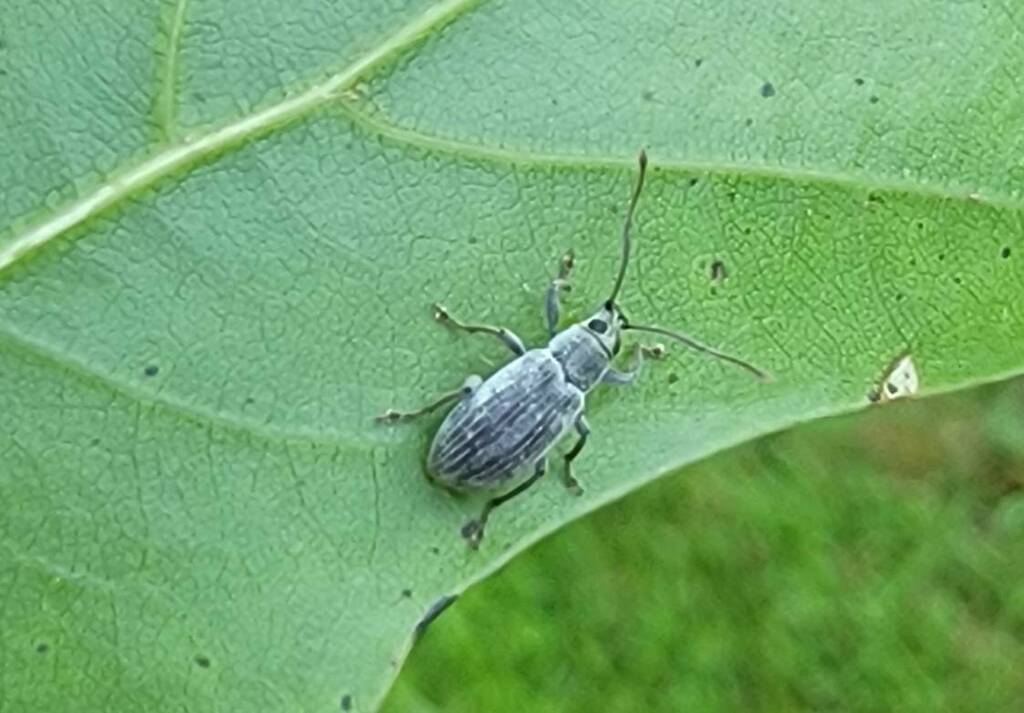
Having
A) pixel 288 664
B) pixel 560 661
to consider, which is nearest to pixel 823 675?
pixel 560 661

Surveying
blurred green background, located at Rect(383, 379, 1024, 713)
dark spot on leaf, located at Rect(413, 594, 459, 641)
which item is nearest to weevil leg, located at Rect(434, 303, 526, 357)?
dark spot on leaf, located at Rect(413, 594, 459, 641)

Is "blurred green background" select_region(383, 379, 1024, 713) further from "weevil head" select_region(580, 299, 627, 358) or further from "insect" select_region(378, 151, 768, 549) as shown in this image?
"weevil head" select_region(580, 299, 627, 358)

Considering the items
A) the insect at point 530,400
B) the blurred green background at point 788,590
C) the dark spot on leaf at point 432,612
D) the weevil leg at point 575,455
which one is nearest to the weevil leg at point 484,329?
the insect at point 530,400

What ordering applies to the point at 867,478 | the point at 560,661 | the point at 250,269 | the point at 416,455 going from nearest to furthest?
the point at 250,269 < the point at 416,455 < the point at 560,661 < the point at 867,478

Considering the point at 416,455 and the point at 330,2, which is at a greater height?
the point at 330,2

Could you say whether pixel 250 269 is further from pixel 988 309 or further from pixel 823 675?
pixel 823 675

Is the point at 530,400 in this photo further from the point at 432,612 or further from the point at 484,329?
the point at 432,612
